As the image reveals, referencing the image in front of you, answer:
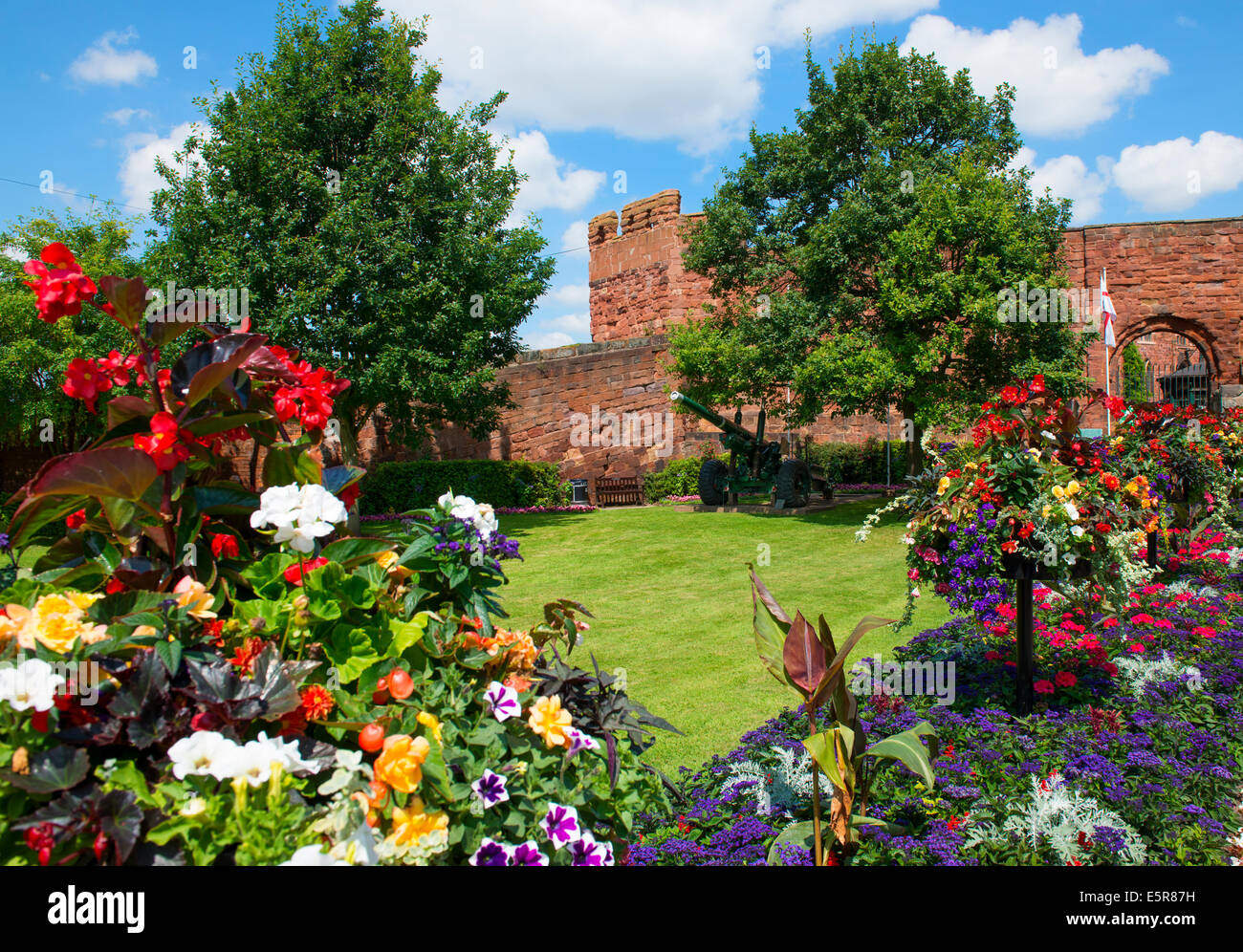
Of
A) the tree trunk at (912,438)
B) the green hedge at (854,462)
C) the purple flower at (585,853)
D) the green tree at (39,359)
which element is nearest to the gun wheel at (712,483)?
the tree trunk at (912,438)

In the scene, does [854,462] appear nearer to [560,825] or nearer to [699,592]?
[699,592]

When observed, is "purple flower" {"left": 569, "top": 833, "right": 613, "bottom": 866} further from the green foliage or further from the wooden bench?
the green foliage

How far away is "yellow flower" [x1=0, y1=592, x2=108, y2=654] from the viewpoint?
1.38 meters

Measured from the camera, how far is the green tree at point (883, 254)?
12898mm

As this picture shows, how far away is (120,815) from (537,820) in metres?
0.72

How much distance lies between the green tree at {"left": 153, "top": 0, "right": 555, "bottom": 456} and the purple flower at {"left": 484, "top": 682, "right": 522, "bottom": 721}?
11341mm

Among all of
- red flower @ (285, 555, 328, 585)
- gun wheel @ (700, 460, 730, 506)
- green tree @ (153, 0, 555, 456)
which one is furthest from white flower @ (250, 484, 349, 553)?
gun wheel @ (700, 460, 730, 506)

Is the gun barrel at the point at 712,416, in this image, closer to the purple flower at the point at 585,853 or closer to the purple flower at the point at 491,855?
the purple flower at the point at 585,853

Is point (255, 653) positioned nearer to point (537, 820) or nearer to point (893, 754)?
point (537, 820)

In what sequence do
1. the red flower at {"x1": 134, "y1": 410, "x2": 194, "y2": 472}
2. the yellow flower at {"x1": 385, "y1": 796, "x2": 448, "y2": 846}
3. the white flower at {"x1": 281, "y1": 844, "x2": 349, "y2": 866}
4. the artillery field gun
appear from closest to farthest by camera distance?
the white flower at {"x1": 281, "y1": 844, "x2": 349, "y2": 866} < the yellow flower at {"x1": 385, "y1": 796, "x2": 448, "y2": 846} < the red flower at {"x1": 134, "y1": 410, "x2": 194, "y2": 472} < the artillery field gun

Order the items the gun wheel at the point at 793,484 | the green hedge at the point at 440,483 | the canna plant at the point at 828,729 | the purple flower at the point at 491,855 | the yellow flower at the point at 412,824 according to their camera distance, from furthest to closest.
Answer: the green hedge at the point at 440,483 < the gun wheel at the point at 793,484 < the canna plant at the point at 828,729 < the purple flower at the point at 491,855 < the yellow flower at the point at 412,824

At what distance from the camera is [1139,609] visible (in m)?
6.17

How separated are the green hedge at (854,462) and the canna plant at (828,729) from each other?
1932cm
